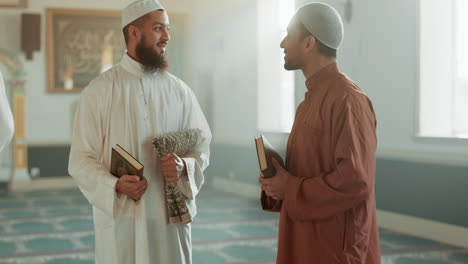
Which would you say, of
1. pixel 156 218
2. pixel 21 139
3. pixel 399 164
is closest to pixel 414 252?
pixel 399 164

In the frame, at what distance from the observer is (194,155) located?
3.01 meters

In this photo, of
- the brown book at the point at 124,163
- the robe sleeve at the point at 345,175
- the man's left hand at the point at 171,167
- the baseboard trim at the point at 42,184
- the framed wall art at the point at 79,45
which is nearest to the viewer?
the robe sleeve at the point at 345,175

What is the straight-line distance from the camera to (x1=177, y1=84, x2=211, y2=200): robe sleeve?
9.56 feet

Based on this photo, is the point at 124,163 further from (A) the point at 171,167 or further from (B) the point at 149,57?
(B) the point at 149,57

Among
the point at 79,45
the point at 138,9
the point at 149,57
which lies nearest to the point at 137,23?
the point at 138,9

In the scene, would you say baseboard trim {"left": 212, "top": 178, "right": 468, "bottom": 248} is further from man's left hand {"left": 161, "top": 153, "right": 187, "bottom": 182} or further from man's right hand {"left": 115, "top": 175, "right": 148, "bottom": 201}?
man's right hand {"left": 115, "top": 175, "right": 148, "bottom": 201}

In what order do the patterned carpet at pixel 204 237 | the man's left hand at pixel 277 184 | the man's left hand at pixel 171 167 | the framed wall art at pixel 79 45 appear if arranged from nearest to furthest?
the man's left hand at pixel 277 184, the man's left hand at pixel 171 167, the patterned carpet at pixel 204 237, the framed wall art at pixel 79 45

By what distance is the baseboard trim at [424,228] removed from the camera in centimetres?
583

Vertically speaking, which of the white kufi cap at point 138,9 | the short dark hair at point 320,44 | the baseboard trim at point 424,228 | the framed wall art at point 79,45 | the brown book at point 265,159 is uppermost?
the framed wall art at point 79,45

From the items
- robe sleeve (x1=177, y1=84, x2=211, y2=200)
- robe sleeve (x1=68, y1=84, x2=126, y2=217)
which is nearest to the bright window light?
robe sleeve (x1=177, y1=84, x2=211, y2=200)

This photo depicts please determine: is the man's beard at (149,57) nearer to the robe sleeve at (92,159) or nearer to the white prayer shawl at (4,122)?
the robe sleeve at (92,159)

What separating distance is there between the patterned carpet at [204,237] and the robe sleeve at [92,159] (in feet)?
8.39

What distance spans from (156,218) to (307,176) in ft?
3.05

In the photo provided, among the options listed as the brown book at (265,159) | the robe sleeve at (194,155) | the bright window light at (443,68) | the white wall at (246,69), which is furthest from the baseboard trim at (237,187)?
the brown book at (265,159)
